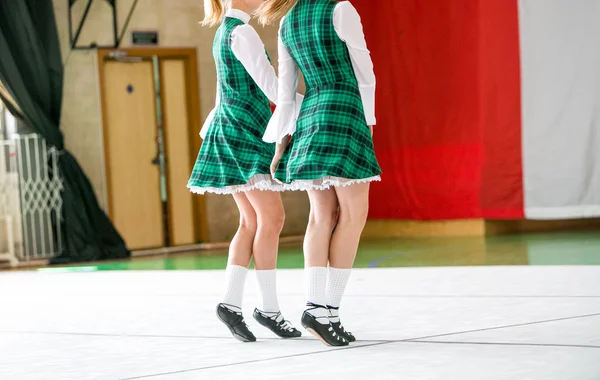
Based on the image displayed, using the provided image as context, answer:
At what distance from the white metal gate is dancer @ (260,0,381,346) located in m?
5.15

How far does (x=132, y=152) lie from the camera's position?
8047 mm

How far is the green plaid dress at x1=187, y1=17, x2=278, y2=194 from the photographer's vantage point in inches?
107

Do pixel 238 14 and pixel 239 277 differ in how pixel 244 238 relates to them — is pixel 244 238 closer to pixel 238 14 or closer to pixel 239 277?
pixel 239 277

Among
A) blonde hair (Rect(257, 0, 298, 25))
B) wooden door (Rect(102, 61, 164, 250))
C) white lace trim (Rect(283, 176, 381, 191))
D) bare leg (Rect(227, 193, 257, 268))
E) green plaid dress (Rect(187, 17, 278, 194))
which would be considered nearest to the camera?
white lace trim (Rect(283, 176, 381, 191))

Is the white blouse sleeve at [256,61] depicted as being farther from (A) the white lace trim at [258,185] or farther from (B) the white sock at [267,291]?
(B) the white sock at [267,291]

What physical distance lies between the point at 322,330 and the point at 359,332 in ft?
0.99

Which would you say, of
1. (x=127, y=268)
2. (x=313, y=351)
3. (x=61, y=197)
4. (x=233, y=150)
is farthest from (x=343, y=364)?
(x=61, y=197)

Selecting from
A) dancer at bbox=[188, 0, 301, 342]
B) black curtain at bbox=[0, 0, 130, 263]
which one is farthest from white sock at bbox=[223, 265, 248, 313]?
black curtain at bbox=[0, 0, 130, 263]

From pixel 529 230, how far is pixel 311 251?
16.6 ft

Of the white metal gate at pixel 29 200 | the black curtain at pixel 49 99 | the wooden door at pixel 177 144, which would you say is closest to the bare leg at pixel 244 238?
the black curtain at pixel 49 99

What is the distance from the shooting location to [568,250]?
5.49m

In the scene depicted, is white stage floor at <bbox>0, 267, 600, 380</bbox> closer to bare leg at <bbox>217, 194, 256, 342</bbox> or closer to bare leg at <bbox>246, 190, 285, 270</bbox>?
bare leg at <bbox>217, 194, 256, 342</bbox>

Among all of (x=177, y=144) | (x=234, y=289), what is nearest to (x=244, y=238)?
(x=234, y=289)

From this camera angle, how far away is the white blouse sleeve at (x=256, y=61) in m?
2.71
